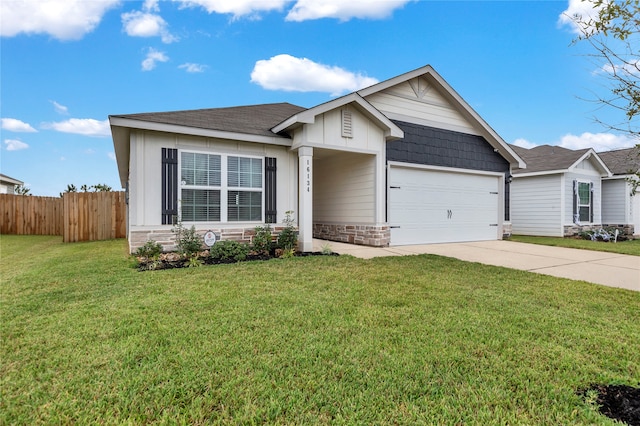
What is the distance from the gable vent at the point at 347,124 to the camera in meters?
7.72

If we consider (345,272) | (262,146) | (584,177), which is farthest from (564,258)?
(584,177)

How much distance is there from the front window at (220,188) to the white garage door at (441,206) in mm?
3727

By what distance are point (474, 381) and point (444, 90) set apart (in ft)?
31.4

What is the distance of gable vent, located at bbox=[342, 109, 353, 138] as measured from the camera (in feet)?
25.3

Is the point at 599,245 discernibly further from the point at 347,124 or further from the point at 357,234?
the point at 347,124

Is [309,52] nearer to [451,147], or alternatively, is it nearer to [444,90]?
[444,90]

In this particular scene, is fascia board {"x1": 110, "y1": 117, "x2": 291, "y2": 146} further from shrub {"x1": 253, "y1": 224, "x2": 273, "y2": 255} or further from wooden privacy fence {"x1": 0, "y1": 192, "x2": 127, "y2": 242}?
wooden privacy fence {"x1": 0, "y1": 192, "x2": 127, "y2": 242}

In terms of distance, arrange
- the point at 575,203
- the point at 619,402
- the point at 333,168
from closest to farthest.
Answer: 1. the point at 619,402
2. the point at 333,168
3. the point at 575,203

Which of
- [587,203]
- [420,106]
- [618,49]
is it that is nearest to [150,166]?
[618,49]

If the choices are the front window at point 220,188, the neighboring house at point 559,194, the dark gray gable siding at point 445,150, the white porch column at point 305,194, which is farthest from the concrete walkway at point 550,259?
the neighboring house at point 559,194

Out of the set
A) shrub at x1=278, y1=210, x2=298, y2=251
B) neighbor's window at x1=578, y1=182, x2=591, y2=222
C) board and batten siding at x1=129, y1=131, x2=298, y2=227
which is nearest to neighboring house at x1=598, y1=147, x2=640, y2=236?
neighbor's window at x1=578, y1=182, x2=591, y2=222

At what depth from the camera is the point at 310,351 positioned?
2.41m

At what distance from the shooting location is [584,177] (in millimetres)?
13312

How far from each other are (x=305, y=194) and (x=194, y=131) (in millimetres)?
2698
